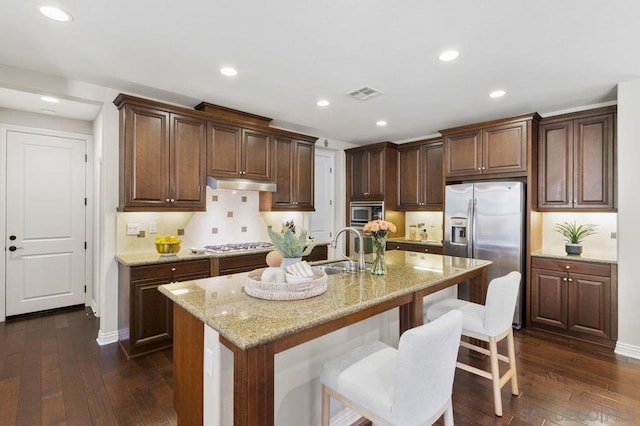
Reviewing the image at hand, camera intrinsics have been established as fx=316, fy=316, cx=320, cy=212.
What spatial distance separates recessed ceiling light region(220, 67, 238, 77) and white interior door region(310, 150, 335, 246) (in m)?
2.81

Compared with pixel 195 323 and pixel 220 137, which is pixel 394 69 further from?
pixel 195 323

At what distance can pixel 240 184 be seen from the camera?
3926 millimetres

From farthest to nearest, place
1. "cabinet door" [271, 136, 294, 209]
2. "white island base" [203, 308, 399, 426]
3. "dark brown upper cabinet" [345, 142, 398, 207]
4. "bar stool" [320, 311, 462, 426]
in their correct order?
"dark brown upper cabinet" [345, 142, 398, 207] → "cabinet door" [271, 136, 294, 209] → "white island base" [203, 308, 399, 426] → "bar stool" [320, 311, 462, 426]

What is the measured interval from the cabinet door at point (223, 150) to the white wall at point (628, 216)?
4.06 metres

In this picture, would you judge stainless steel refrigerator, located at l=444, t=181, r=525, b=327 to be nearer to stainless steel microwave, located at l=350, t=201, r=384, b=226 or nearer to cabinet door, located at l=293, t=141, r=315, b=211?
stainless steel microwave, located at l=350, t=201, r=384, b=226

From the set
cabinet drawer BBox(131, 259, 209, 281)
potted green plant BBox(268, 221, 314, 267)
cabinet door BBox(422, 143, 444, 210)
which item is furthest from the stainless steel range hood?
cabinet door BBox(422, 143, 444, 210)

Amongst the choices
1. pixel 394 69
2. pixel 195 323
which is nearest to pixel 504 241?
pixel 394 69

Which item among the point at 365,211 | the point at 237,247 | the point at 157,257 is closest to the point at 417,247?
the point at 365,211

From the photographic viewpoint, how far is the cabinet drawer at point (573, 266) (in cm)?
328

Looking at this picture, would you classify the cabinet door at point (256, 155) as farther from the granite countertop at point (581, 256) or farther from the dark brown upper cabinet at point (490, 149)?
the granite countertop at point (581, 256)

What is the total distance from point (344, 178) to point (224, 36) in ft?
12.7

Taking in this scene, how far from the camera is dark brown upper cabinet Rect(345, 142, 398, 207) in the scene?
211 inches

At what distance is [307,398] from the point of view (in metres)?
1.77

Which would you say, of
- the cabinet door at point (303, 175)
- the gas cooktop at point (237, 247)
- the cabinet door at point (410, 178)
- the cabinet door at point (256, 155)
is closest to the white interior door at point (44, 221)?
the gas cooktop at point (237, 247)
